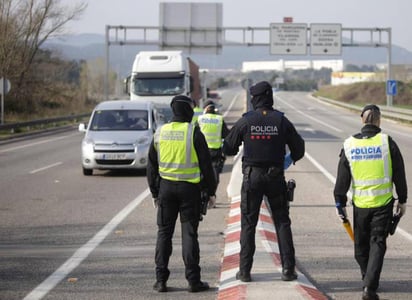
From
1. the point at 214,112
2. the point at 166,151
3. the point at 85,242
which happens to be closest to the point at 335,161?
the point at 214,112

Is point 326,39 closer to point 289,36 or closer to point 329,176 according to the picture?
point 289,36

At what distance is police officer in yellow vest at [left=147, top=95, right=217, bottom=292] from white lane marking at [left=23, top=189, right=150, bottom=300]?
1.08 m

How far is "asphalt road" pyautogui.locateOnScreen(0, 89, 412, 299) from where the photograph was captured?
7711 mm

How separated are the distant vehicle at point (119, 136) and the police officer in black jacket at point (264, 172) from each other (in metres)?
11.4

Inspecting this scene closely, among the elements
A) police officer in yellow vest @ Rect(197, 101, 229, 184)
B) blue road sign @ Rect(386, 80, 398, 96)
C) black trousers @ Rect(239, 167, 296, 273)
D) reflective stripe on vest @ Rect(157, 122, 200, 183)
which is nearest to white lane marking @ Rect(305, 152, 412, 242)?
police officer in yellow vest @ Rect(197, 101, 229, 184)

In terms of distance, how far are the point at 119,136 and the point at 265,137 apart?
11982 mm

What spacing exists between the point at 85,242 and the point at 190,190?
3.09m

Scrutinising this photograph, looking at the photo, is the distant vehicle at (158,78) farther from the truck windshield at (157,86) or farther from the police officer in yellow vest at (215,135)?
the police officer in yellow vest at (215,135)

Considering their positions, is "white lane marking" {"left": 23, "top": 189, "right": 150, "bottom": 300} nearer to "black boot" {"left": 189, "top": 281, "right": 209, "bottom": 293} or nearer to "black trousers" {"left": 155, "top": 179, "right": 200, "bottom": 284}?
"black trousers" {"left": 155, "top": 179, "right": 200, "bottom": 284}

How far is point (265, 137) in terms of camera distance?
7.42m

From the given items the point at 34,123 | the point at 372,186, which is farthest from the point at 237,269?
the point at 34,123

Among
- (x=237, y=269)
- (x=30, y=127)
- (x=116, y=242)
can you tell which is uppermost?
(x=237, y=269)

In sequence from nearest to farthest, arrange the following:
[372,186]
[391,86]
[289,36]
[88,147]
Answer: [372,186], [88,147], [289,36], [391,86]

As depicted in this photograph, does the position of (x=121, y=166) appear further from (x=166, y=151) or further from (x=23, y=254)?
(x=166, y=151)
